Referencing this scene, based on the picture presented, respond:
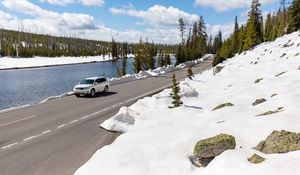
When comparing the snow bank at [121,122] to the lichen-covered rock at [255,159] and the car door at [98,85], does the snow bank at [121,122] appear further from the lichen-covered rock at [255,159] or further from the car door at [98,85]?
the car door at [98,85]

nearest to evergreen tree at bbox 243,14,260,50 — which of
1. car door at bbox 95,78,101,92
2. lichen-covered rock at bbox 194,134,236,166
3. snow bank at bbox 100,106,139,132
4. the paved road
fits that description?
car door at bbox 95,78,101,92

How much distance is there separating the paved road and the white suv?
427 cm

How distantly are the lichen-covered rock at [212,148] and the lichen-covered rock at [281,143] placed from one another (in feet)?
2.87

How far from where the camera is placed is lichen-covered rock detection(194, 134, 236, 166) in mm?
8977

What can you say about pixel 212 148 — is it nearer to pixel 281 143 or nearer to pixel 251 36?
pixel 281 143

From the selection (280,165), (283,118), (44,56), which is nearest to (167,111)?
(283,118)

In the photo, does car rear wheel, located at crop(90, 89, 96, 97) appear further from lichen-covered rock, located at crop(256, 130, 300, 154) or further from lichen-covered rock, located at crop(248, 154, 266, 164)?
lichen-covered rock, located at crop(248, 154, 266, 164)

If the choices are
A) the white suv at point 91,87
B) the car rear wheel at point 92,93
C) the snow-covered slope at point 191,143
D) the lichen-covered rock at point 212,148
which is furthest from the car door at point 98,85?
the lichen-covered rock at point 212,148

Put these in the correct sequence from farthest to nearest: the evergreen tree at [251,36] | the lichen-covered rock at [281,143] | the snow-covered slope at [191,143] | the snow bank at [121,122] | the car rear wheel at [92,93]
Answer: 1. the evergreen tree at [251,36]
2. the car rear wheel at [92,93]
3. the snow bank at [121,122]
4. the lichen-covered rock at [281,143]
5. the snow-covered slope at [191,143]

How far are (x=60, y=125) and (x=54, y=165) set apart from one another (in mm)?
6733

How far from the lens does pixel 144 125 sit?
15055 mm

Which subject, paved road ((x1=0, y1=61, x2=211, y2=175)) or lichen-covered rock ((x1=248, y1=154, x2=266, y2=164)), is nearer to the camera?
lichen-covered rock ((x1=248, y1=154, x2=266, y2=164))

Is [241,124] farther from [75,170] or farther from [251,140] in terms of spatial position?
[75,170]

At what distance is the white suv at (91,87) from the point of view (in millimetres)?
28500
